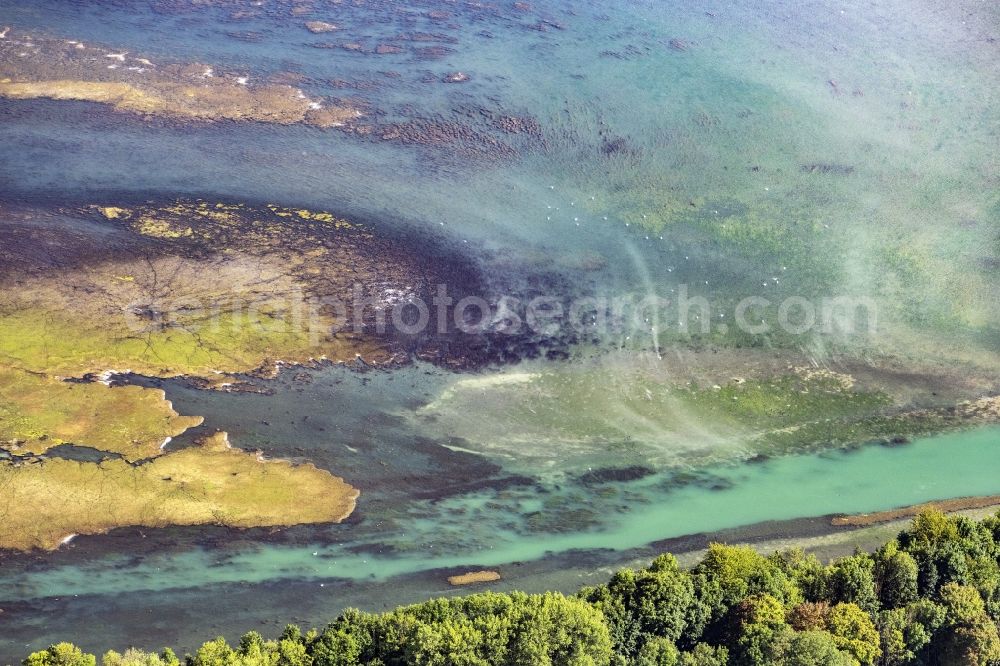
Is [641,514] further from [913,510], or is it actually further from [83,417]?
[83,417]

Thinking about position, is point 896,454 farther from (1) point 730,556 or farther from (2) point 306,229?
(2) point 306,229

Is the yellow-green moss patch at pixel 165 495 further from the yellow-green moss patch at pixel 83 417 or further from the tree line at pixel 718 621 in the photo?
the tree line at pixel 718 621

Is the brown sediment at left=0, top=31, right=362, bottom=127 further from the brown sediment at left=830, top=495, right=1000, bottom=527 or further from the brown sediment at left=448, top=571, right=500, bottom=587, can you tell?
the brown sediment at left=830, top=495, right=1000, bottom=527

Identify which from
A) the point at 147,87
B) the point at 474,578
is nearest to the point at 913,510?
the point at 474,578

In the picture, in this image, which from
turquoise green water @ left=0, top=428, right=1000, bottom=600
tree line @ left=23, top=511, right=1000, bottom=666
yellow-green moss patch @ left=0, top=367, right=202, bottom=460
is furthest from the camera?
yellow-green moss patch @ left=0, top=367, right=202, bottom=460

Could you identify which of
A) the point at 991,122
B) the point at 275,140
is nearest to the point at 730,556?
the point at 275,140

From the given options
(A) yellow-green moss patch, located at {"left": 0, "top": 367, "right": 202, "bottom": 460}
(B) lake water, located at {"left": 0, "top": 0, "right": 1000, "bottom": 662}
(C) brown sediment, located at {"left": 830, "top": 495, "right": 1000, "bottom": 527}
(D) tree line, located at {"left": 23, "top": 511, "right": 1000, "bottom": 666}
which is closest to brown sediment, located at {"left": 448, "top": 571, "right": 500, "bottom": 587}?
(B) lake water, located at {"left": 0, "top": 0, "right": 1000, "bottom": 662}

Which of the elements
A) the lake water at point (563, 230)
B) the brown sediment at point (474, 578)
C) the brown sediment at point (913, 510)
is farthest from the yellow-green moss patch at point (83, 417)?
the brown sediment at point (913, 510)
